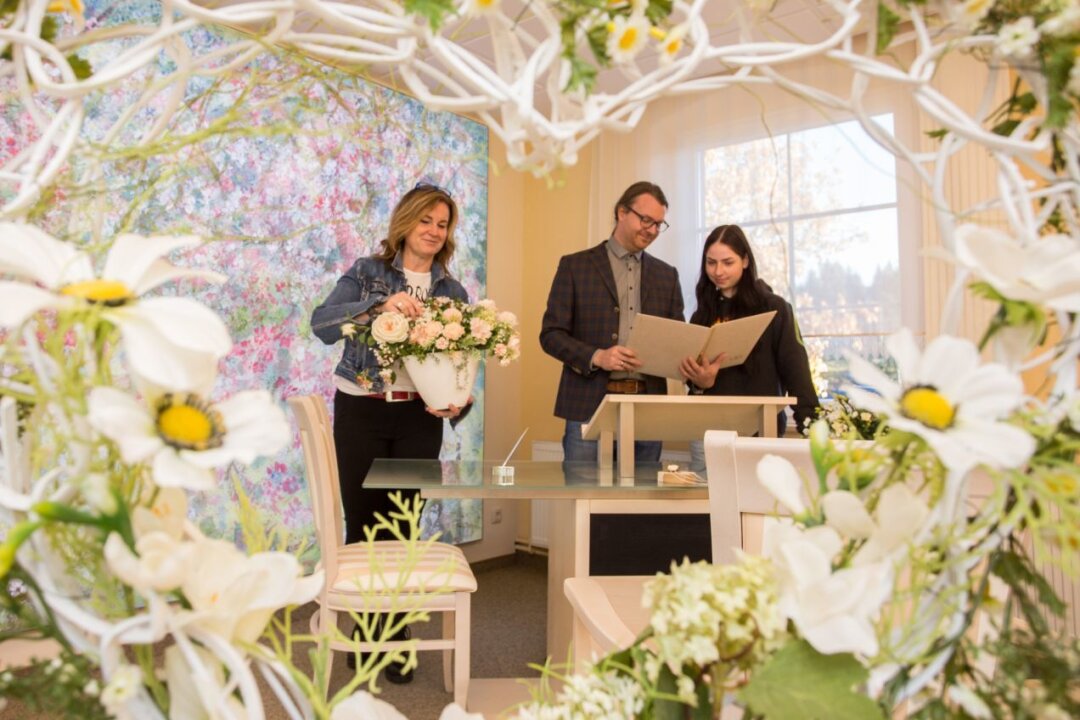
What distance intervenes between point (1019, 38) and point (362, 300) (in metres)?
2.53

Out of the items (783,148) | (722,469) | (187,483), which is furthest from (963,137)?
(783,148)

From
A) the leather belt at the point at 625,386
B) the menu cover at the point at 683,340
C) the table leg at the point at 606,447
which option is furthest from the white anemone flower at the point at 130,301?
the leather belt at the point at 625,386

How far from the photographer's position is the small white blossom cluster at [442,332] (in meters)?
2.26

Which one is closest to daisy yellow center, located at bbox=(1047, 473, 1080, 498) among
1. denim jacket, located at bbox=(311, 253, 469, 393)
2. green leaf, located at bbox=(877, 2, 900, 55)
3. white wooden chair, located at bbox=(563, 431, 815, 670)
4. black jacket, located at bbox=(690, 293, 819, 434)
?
green leaf, located at bbox=(877, 2, 900, 55)

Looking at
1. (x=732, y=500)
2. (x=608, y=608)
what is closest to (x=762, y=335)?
(x=732, y=500)

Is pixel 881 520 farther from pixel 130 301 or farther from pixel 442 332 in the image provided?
pixel 442 332

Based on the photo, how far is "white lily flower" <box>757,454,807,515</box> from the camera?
376 mm

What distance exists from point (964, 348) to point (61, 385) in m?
0.38

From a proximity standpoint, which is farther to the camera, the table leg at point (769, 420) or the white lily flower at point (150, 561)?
the table leg at point (769, 420)

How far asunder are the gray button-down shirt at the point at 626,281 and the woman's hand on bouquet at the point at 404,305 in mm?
1168

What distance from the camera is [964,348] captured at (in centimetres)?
34

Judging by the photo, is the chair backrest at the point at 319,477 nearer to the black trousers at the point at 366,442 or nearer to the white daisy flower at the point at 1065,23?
the black trousers at the point at 366,442

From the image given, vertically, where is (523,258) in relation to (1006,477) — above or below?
above

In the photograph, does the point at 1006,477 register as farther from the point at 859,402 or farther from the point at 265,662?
the point at 265,662
